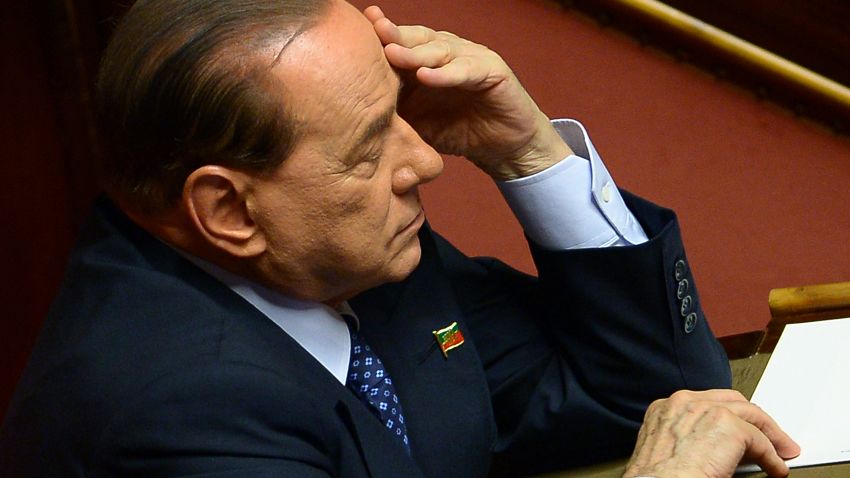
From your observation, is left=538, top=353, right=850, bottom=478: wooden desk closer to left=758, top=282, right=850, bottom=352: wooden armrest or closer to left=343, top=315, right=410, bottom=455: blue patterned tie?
left=758, top=282, right=850, bottom=352: wooden armrest

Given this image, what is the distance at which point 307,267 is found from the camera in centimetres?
122

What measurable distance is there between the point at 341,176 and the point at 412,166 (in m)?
0.09

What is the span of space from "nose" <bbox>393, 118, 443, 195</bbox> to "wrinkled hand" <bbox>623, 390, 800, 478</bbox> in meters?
0.34

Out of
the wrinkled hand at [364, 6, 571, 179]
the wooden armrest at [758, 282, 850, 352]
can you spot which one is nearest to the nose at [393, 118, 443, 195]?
the wrinkled hand at [364, 6, 571, 179]

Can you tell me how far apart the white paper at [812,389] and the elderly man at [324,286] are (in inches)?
1.5

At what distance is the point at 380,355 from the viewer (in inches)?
54.7

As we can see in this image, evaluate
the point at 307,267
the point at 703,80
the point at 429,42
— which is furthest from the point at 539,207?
Result: the point at 703,80

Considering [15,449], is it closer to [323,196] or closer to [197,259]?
[197,259]

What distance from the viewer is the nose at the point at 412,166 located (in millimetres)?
1240

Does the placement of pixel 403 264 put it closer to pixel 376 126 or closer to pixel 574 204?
pixel 376 126

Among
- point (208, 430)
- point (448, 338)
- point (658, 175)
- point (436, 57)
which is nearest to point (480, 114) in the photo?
point (436, 57)

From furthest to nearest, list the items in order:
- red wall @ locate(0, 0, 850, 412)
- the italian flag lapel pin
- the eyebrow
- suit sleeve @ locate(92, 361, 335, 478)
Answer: red wall @ locate(0, 0, 850, 412) → the italian flag lapel pin → the eyebrow → suit sleeve @ locate(92, 361, 335, 478)

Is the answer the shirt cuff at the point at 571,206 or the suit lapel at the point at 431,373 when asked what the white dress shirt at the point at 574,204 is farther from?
the suit lapel at the point at 431,373

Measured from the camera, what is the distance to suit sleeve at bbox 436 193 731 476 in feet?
4.84
